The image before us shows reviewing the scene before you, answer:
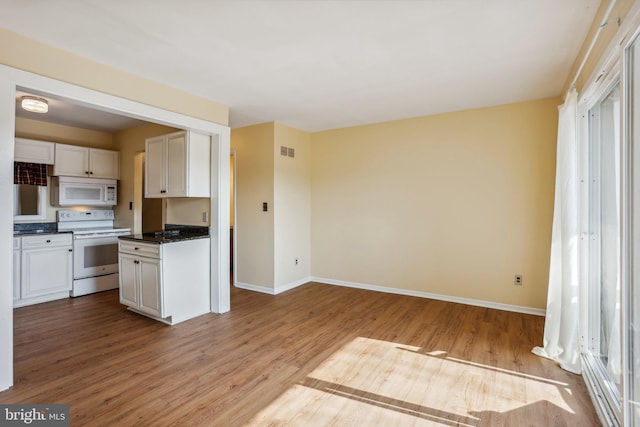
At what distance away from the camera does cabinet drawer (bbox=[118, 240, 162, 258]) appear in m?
3.35

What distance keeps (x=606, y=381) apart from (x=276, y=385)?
7.28 ft

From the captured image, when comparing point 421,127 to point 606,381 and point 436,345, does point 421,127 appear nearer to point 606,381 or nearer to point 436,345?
point 436,345

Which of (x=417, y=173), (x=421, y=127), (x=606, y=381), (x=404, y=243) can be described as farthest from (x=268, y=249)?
(x=606, y=381)

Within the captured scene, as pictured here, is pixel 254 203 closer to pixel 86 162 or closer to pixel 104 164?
pixel 104 164

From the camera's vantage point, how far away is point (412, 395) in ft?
7.02

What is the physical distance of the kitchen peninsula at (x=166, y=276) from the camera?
11.0 ft

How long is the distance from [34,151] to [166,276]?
296cm

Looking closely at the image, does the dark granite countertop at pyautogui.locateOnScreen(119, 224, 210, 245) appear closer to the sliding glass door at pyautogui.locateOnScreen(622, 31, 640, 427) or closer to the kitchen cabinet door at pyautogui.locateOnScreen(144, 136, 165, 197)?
the kitchen cabinet door at pyautogui.locateOnScreen(144, 136, 165, 197)

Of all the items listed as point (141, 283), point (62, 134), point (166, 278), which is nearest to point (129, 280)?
point (141, 283)

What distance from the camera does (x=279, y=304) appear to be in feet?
13.5

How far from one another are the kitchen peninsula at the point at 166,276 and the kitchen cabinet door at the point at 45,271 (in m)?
1.16

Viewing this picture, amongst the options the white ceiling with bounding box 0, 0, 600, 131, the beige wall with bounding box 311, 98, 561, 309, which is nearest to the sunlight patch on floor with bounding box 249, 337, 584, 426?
the beige wall with bounding box 311, 98, 561, 309

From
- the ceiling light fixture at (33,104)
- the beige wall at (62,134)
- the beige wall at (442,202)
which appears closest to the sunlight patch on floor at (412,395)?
the beige wall at (442,202)

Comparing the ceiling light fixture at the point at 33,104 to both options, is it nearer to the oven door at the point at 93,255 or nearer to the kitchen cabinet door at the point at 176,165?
the kitchen cabinet door at the point at 176,165
